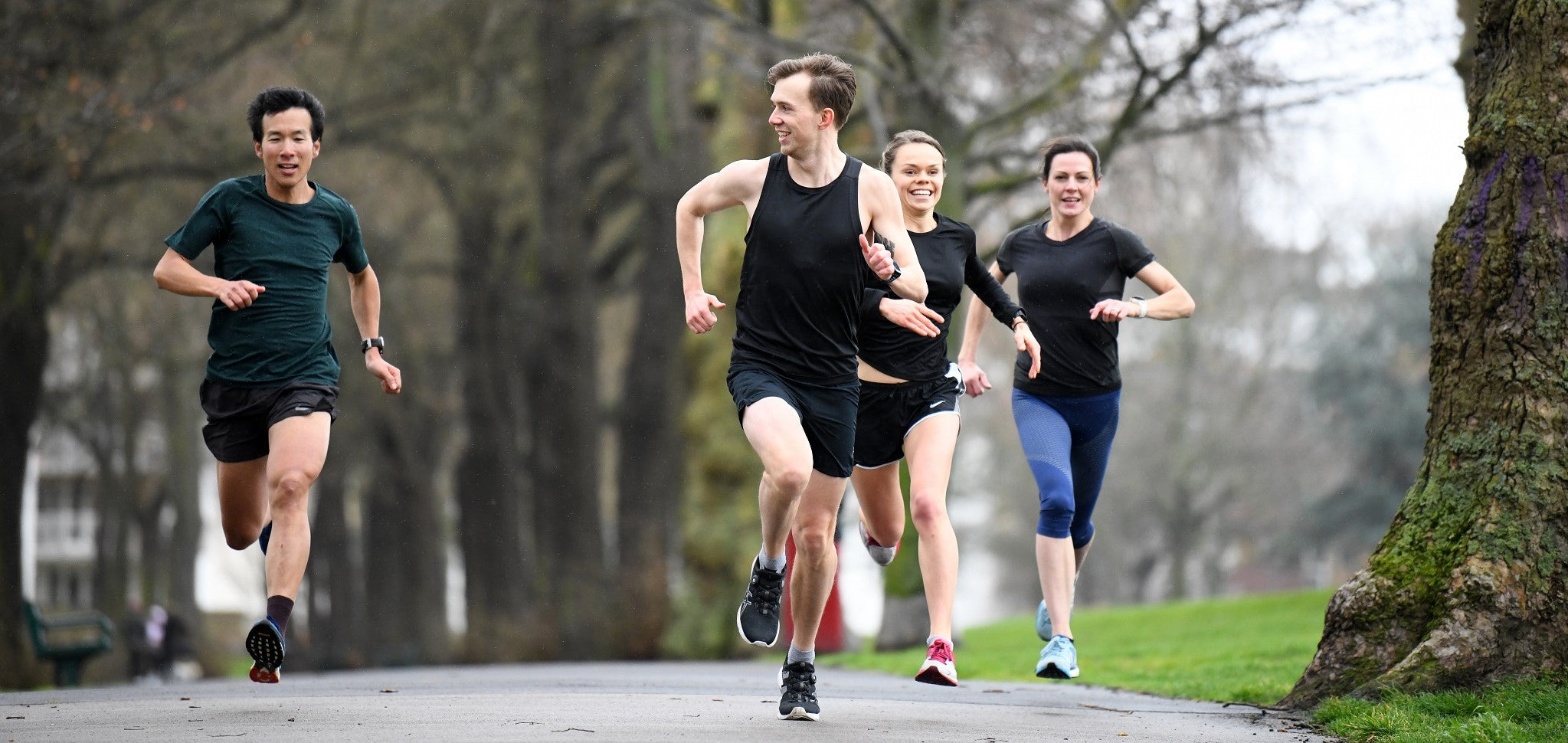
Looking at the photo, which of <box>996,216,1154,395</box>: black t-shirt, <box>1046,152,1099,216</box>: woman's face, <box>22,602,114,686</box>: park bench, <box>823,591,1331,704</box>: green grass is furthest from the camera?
<box>22,602,114,686</box>: park bench

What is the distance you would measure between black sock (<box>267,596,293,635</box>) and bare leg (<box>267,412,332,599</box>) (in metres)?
0.03

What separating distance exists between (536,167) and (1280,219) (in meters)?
17.2

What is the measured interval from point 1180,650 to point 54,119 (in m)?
11.2

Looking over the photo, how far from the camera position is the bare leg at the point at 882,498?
7965 mm

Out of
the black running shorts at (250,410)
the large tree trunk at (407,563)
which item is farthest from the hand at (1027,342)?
the large tree trunk at (407,563)

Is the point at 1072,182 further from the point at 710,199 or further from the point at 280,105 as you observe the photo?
the point at 280,105

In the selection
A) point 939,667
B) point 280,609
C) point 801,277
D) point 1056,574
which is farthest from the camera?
point 1056,574

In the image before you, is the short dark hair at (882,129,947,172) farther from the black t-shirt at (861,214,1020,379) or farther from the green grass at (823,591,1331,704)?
the green grass at (823,591,1331,704)

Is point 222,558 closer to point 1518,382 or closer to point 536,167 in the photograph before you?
point 536,167

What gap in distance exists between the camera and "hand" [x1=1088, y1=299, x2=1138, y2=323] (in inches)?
331

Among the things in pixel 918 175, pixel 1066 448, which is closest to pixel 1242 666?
pixel 1066 448

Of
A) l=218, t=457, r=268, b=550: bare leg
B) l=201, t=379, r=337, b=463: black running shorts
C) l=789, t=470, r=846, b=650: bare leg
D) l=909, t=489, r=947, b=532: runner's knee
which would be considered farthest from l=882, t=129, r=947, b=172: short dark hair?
l=218, t=457, r=268, b=550: bare leg

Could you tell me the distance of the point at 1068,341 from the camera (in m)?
8.79

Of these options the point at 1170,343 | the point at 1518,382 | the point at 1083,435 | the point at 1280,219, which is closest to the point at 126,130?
the point at 1083,435
